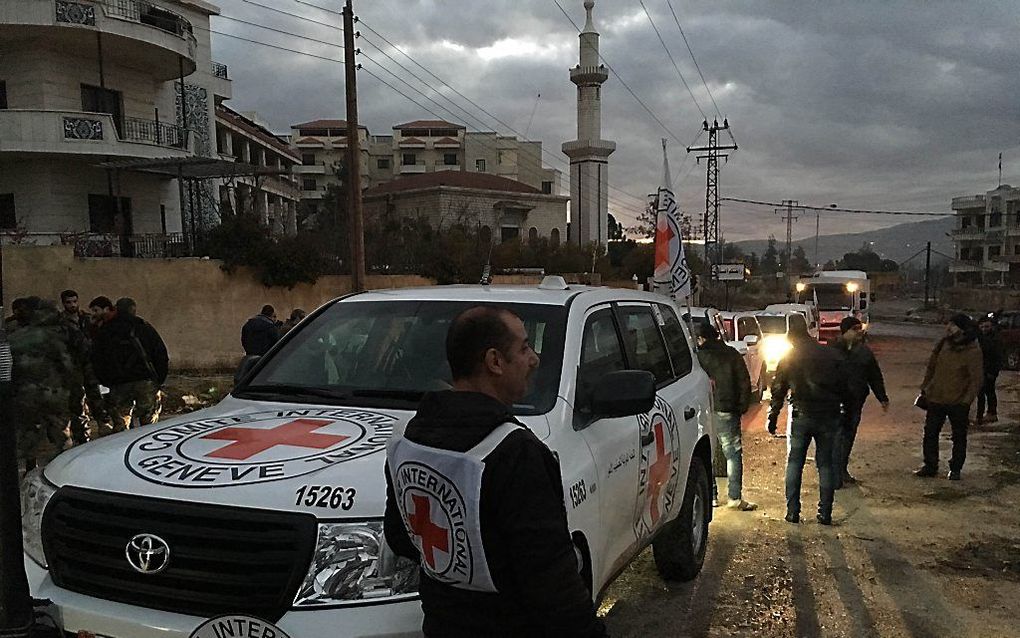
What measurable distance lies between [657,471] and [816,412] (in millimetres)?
2976

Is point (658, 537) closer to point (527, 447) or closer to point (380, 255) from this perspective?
point (527, 447)

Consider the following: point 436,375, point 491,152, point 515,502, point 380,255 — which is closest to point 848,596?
point 436,375

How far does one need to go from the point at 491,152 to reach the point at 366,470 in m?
77.1

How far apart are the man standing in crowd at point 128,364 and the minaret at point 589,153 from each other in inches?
2130

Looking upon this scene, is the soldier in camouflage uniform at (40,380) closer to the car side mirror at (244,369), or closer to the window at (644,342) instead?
the car side mirror at (244,369)

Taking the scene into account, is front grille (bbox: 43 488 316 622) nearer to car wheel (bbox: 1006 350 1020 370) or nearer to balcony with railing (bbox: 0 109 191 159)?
car wheel (bbox: 1006 350 1020 370)

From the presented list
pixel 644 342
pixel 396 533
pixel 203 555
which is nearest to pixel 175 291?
pixel 644 342

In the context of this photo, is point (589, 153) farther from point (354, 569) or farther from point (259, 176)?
point (354, 569)

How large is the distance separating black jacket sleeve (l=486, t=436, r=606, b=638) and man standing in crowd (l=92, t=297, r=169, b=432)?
7.07 meters

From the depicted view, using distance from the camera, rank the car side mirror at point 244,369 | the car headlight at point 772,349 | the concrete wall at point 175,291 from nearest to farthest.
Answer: the car side mirror at point 244,369 < the car headlight at point 772,349 < the concrete wall at point 175,291

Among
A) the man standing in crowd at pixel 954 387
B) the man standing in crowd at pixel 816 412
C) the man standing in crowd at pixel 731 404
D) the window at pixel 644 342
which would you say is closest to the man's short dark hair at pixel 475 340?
the window at pixel 644 342

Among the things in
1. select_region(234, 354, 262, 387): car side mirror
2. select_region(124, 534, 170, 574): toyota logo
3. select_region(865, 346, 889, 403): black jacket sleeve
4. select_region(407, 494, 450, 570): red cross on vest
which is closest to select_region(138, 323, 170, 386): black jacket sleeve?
select_region(234, 354, 262, 387): car side mirror

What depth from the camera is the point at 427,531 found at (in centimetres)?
187

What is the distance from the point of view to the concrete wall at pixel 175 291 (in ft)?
54.7
